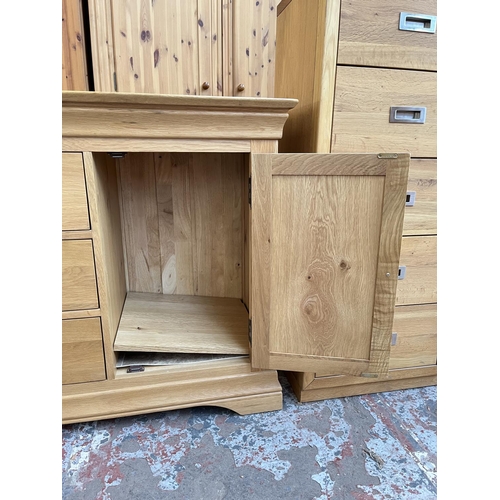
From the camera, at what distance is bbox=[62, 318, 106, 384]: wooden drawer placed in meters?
0.96

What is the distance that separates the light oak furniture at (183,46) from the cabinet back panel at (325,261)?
1.44 feet

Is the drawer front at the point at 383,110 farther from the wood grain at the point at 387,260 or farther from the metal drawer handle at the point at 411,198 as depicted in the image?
the wood grain at the point at 387,260

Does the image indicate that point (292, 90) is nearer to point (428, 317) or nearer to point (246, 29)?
point (246, 29)

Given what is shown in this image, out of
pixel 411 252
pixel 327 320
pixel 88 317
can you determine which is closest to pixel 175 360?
pixel 88 317

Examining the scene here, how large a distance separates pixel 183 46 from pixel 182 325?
0.87 m

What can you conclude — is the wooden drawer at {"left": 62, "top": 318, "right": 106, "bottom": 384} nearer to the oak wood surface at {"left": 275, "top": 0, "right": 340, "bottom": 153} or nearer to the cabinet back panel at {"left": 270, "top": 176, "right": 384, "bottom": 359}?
the cabinet back panel at {"left": 270, "top": 176, "right": 384, "bottom": 359}

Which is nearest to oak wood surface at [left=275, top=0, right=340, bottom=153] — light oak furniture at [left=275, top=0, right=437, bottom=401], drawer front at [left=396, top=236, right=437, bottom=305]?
light oak furniture at [left=275, top=0, right=437, bottom=401]

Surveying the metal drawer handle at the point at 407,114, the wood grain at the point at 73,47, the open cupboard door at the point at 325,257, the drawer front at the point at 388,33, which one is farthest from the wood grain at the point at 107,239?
the metal drawer handle at the point at 407,114

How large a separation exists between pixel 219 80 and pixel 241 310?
2.66 feet

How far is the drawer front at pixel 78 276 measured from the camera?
2.98ft

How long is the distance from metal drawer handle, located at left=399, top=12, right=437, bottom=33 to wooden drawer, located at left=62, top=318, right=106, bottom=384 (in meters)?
1.15

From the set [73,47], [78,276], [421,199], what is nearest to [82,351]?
[78,276]

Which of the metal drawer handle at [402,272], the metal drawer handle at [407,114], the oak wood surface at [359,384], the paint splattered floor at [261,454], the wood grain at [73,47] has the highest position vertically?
the wood grain at [73,47]

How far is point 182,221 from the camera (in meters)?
1.33
